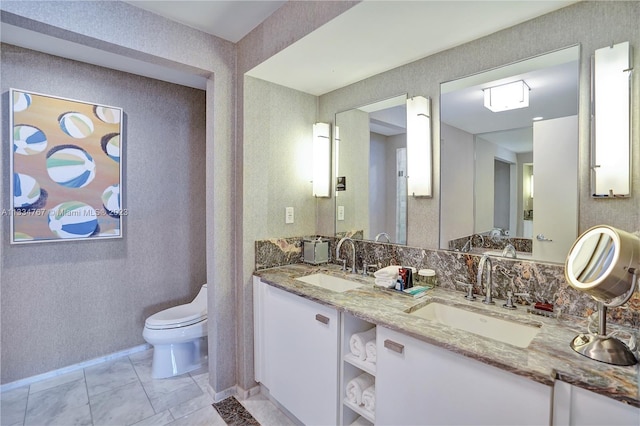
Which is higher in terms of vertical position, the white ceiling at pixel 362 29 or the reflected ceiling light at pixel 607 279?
the white ceiling at pixel 362 29

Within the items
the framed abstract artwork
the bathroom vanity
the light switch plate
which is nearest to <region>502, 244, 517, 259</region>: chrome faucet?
the bathroom vanity

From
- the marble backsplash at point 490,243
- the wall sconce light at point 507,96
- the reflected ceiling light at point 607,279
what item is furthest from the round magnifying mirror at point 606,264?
the wall sconce light at point 507,96

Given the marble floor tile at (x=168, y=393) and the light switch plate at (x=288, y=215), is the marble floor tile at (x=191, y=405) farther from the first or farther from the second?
the light switch plate at (x=288, y=215)

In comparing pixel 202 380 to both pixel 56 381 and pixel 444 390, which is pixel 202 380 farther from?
pixel 444 390

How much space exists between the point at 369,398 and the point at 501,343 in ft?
2.27

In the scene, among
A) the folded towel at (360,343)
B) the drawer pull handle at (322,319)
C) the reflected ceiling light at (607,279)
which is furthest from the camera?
the drawer pull handle at (322,319)

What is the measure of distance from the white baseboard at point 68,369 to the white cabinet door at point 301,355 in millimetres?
1417

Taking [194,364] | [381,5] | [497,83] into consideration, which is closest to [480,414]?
[497,83]

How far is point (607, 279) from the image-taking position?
0.95 meters

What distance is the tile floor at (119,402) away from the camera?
192 cm

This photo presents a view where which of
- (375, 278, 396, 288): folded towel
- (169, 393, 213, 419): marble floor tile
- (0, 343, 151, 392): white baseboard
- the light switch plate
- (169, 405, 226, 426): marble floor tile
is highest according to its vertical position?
the light switch plate

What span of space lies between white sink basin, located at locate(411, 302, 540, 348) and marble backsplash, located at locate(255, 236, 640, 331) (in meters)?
0.16

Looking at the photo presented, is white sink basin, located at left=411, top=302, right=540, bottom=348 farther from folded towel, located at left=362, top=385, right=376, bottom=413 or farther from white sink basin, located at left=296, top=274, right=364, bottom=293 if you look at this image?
white sink basin, located at left=296, top=274, right=364, bottom=293

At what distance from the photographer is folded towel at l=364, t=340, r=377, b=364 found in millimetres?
1453
